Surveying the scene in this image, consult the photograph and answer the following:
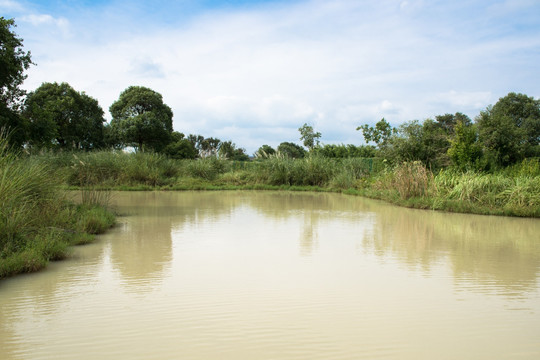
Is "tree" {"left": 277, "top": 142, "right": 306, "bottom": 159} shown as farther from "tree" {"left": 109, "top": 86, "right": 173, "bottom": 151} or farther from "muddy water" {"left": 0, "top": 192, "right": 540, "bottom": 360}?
"muddy water" {"left": 0, "top": 192, "right": 540, "bottom": 360}

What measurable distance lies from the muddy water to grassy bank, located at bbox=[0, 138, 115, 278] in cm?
24

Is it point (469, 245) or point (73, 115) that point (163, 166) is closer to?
point (73, 115)

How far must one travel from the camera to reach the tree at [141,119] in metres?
32.5

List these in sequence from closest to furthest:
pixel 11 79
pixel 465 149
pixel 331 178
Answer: pixel 11 79 < pixel 465 149 < pixel 331 178

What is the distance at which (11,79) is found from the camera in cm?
1080

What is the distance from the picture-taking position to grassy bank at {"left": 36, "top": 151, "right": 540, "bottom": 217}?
12.9 m

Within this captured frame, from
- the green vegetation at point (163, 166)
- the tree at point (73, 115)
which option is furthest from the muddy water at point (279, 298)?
the tree at point (73, 115)

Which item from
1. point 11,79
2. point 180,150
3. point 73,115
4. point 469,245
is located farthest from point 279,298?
point 180,150

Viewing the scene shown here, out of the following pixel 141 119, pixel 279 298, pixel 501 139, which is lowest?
pixel 279 298

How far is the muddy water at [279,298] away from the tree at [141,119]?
2534 cm

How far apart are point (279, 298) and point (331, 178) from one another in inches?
738

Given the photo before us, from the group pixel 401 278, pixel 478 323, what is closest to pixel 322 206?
pixel 401 278

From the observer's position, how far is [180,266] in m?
6.10

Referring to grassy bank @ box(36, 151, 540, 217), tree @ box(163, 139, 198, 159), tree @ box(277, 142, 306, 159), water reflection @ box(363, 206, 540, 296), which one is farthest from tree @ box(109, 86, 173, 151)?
water reflection @ box(363, 206, 540, 296)
